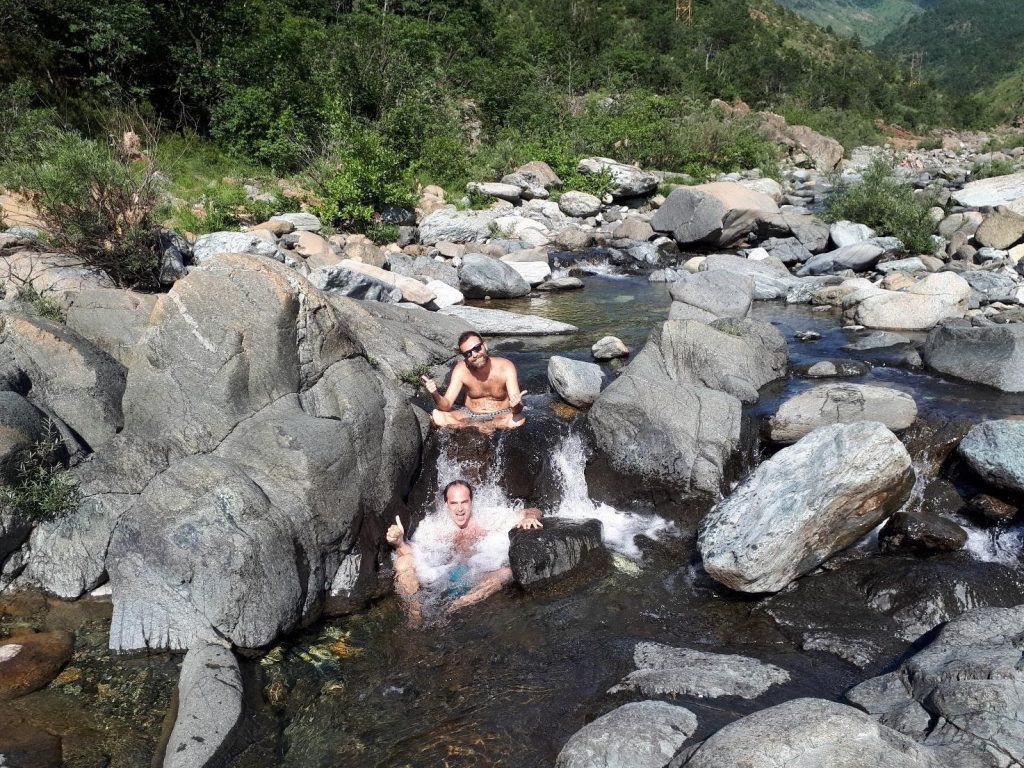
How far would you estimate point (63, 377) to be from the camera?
6.70 metres

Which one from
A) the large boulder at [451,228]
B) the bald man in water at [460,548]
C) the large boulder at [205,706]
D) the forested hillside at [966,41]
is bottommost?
the forested hillside at [966,41]

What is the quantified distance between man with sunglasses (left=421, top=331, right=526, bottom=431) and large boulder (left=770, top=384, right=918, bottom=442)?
2.95 metres

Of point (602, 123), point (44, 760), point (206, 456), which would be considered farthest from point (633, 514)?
point (602, 123)

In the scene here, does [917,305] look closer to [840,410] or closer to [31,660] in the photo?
[840,410]

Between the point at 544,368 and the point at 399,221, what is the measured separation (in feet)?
31.3

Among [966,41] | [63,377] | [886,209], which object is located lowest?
[966,41]

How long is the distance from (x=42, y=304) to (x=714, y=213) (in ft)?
49.8

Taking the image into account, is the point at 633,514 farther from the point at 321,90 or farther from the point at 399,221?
the point at 321,90

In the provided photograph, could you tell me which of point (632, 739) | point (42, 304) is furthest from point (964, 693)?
point (42, 304)

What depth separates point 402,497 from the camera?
23.8ft

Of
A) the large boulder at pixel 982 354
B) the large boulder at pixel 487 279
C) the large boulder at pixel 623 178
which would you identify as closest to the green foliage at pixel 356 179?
the large boulder at pixel 487 279

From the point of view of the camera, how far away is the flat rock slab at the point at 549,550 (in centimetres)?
634

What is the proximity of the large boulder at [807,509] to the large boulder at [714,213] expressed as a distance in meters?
13.3

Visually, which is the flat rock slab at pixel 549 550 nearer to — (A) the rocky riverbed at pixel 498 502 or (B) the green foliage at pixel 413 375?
(A) the rocky riverbed at pixel 498 502
